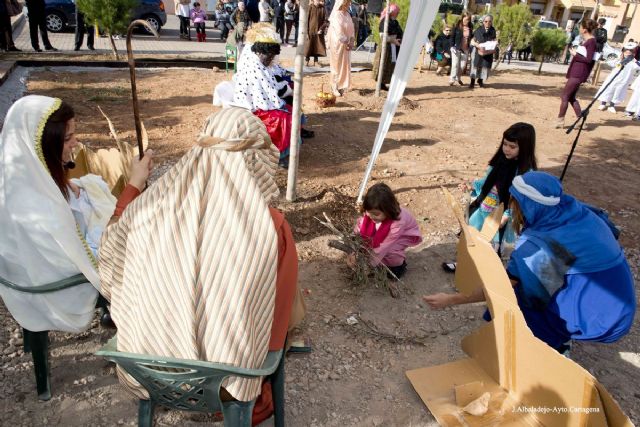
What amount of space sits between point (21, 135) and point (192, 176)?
1055mm

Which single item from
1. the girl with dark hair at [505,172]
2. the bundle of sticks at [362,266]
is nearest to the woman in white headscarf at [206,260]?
the bundle of sticks at [362,266]

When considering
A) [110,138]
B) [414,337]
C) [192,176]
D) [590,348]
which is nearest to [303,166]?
[110,138]

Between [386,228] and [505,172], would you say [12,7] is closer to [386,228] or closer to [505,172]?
[386,228]

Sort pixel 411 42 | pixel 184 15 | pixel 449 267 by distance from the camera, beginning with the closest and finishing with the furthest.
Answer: pixel 411 42 < pixel 449 267 < pixel 184 15

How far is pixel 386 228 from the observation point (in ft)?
11.5

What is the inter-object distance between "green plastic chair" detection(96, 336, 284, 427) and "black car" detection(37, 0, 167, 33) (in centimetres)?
1396

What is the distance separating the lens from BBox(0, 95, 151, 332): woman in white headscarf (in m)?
2.06

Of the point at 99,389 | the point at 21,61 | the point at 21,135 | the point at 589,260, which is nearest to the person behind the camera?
the point at 21,135

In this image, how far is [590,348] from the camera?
3.18 metres

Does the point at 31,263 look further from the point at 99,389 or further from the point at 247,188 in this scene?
the point at 247,188

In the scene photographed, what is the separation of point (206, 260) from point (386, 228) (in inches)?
85.3

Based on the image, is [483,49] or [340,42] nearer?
[340,42]

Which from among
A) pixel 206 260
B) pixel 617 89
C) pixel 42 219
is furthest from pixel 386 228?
pixel 617 89

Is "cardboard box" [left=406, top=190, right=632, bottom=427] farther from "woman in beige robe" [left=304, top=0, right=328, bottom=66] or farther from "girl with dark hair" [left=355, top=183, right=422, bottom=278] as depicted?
"woman in beige robe" [left=304, top=0, right=328, bottom=66]
